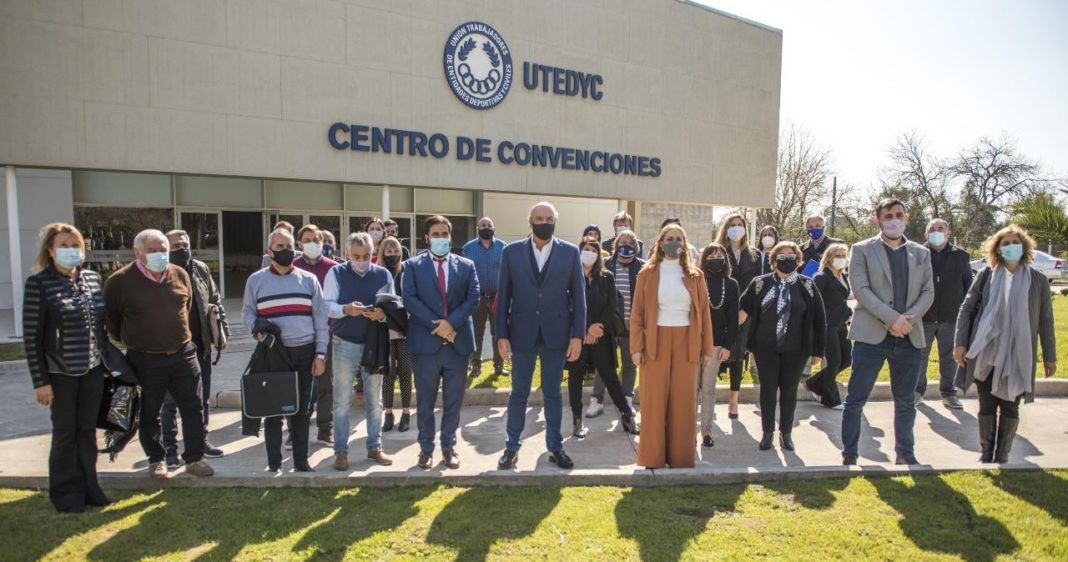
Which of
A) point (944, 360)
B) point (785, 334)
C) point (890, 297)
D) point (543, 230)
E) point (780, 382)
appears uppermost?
point (543, 230)

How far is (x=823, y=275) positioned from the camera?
751 cm

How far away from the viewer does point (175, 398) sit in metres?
5.17

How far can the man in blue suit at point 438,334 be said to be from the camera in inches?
211

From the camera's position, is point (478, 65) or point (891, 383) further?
point (478, 65)

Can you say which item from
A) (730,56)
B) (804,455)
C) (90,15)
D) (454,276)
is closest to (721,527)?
(804,455)

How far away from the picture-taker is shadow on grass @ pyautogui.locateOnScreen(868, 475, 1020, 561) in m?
4.00

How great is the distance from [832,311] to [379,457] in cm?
515

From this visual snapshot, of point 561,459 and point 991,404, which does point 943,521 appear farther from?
point 561,459

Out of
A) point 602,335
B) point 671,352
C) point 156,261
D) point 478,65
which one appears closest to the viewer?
point 156,261

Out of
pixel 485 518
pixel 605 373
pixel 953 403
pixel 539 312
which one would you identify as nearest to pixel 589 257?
pixel 605 373

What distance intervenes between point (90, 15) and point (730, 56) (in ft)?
60.4

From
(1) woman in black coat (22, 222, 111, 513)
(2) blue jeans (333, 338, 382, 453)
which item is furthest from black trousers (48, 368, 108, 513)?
(2) blue jeans (333, 338, 382, 453)

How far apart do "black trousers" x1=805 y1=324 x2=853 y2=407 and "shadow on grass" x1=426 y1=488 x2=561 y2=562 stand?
4.19 metres

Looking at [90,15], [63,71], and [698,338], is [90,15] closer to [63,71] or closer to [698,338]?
[63,71]
